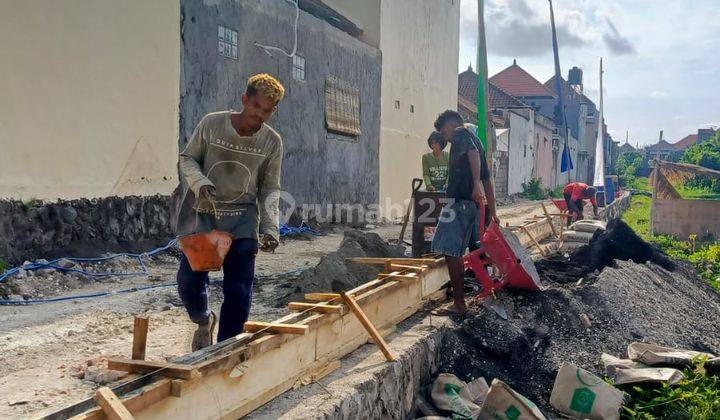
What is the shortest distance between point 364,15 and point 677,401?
11954 millimetres

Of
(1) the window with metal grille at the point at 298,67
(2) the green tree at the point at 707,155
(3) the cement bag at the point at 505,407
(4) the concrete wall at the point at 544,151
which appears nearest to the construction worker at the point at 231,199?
(3) the cement bag at the point at 505,407

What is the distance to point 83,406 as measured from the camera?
2.14 m

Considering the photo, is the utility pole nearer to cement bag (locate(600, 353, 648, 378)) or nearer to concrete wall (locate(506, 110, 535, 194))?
cement bag (locate(600, 353, 648, 378))

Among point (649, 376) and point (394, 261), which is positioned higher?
point (394, 261)

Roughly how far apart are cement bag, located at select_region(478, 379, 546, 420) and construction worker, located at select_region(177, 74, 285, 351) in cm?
148

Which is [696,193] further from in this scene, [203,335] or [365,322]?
[203,335]

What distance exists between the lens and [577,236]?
10898 mm

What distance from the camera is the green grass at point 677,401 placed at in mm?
4207

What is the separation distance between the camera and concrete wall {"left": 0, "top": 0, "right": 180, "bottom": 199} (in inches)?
236

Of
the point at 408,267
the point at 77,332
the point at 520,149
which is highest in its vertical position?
the point at 520,149

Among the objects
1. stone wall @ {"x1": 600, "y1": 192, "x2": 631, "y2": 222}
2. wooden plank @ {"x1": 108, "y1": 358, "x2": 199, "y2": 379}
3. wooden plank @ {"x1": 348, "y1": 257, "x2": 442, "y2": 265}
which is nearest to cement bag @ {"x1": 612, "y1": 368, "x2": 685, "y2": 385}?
wooden plank @ {"x1": 348, "y1": 257, "x2": 442, "y2": 265}

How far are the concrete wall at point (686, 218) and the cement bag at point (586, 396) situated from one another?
1145 centimetres

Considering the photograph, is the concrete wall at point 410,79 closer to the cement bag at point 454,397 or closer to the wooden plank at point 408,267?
the wooden plank at point 408,267

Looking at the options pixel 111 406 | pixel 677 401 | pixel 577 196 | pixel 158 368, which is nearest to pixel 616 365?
pixel 677 401
